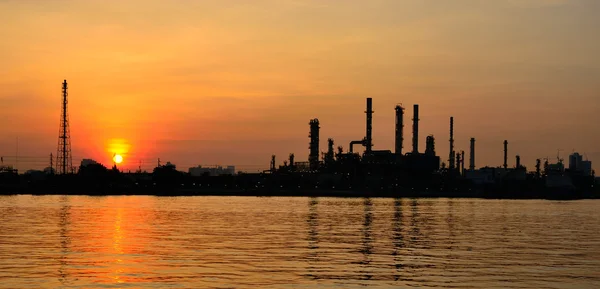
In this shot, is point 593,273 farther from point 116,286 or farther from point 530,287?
point 116,286

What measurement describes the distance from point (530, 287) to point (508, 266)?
980 centimetres

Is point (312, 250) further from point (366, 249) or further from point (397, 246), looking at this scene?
point (397, 246)

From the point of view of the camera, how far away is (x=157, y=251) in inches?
2393

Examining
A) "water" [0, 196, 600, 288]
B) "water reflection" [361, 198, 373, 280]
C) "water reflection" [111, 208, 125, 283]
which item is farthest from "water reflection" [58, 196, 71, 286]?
"water reflection" [361, 198, 373, 280]

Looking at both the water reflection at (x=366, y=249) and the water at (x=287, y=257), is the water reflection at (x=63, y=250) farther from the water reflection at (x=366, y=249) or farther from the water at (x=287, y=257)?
the water reflection at (x=366, y=249)

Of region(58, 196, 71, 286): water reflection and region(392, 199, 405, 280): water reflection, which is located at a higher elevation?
region(58, 196, 71, 286): water reflection

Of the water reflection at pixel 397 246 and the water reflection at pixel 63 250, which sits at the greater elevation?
the water reflection at pixel 63 250

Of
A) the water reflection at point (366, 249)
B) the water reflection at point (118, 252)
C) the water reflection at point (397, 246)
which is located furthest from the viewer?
the water reflection at point (397, 246)

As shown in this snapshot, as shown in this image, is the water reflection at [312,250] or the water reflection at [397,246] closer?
the water reflection at [312,250]

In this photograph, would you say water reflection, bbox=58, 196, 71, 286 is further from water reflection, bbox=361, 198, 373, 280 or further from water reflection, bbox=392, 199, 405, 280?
water reflection, bbox=392, 199, 405, 280

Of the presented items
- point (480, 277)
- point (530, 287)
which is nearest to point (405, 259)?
point (480, 277)

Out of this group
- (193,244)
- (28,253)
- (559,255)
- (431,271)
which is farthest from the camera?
(193,244)

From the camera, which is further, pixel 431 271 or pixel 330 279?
pixel 431 271

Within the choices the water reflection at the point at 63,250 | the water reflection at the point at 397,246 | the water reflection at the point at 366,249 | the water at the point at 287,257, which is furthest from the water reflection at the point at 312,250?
the water reflection at the point at 63,250
